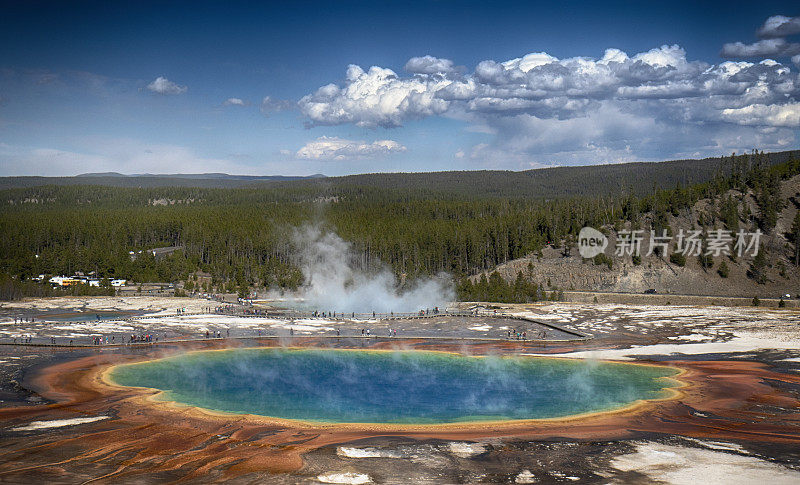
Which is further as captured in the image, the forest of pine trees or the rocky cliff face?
the forest of pine trees

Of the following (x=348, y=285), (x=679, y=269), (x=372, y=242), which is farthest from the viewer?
(x=372, y=242)

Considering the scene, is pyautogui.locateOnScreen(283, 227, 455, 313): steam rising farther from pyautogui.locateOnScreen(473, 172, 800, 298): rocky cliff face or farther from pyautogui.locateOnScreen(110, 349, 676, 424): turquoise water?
pyautogui.locateOnScreen(110, 349, 676, 424): turquoise water

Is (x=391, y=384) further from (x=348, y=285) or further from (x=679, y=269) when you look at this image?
(x=679, y=269)

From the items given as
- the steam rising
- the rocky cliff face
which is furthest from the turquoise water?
the rocky cliff face

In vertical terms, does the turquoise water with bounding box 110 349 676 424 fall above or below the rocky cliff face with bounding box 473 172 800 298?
below

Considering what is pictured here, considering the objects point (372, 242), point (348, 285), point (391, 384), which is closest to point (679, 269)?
point (348, 285)

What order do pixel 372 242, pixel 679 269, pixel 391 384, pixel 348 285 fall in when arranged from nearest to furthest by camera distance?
pixel 391 384 < pixel 679 269 < pixel 348 285 < pixel 372 242

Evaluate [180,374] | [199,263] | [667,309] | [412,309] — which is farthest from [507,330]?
[199,263]

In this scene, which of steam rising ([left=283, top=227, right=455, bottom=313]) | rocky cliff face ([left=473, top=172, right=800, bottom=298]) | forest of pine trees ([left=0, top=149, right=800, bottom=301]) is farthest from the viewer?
forest of pine trees ([left=0, top=149, right=800, bottom=301])
